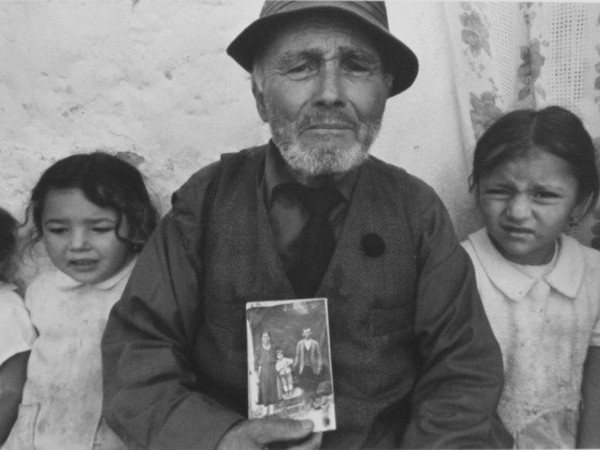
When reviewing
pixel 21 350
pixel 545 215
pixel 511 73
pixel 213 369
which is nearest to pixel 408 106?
pixel 511 73

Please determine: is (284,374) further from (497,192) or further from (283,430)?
(497,192)

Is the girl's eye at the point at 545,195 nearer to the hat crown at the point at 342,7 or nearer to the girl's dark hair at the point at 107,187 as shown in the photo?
the hat crown at the point at 342,7

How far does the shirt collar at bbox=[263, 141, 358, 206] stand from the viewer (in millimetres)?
1455

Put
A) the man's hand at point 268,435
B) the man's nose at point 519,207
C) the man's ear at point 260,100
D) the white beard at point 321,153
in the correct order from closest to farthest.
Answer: the man's hand at point 268,435 → the white beard at point 321,153 → the man's ear at point 260,100 → the man's nose at point 519,207

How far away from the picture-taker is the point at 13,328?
5.65 feet

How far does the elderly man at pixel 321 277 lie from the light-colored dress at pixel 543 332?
228 millimetres

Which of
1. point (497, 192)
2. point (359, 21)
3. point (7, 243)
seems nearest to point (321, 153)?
point (359, 21)

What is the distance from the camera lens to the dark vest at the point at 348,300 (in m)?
1.39

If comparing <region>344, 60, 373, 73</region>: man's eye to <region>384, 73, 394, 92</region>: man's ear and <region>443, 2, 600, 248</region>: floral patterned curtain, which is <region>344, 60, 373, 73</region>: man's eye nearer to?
<region>384, 73, 394, 92</region>: man's ear

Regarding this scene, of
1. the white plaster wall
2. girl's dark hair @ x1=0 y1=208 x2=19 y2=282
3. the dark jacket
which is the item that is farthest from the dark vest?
girl's dark hair @ x1=0 y1=208 x2=19 y2=282

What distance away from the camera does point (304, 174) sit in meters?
1.48

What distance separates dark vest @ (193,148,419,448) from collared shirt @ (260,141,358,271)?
1.0 inches

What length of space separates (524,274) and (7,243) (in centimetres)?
143

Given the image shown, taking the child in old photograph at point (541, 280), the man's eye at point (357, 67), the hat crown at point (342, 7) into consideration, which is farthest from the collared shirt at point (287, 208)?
the child in old photograph at point (541, 280)
